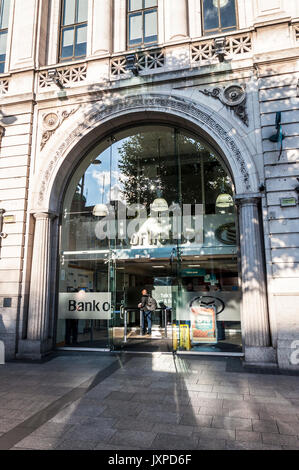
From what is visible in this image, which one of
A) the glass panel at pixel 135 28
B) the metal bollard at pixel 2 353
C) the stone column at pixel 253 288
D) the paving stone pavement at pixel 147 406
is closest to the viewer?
the paving stone pavement at pixel 147 406

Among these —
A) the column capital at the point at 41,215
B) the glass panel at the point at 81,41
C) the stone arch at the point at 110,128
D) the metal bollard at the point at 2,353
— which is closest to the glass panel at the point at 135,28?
the glass panel at the point at 81,41

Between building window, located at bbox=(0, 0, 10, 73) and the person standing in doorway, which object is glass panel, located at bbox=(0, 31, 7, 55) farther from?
the person standing in doorway

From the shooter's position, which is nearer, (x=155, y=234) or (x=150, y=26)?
(x=150, y=26)

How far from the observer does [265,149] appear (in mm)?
8250

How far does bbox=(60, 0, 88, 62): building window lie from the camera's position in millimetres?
10953

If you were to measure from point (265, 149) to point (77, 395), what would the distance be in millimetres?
7235

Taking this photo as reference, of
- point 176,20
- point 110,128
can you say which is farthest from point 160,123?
point 176,20

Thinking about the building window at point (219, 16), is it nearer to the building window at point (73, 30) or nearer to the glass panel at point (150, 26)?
the glass panel at point (150, 26)

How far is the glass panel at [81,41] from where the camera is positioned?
1089 cm

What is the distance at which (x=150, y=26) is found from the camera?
10484mm

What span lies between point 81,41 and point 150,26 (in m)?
2.48

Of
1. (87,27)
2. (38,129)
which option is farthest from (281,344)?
(87,27)

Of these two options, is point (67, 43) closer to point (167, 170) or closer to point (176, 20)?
point (176, 20)

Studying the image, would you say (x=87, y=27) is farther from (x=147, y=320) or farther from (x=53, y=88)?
(x=147, y=320)
